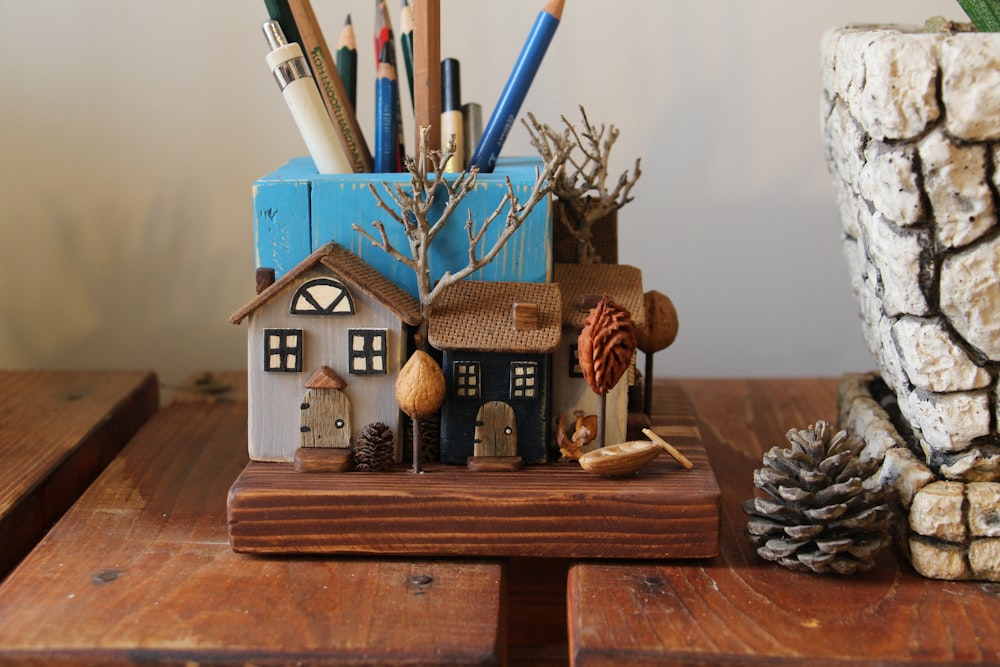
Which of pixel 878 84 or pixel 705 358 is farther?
pixel 705 358

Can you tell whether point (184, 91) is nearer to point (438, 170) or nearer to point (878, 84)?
point (438, 170)

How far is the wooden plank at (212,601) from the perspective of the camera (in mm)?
594

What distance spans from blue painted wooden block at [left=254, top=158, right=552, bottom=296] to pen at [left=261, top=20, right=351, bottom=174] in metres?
0.03

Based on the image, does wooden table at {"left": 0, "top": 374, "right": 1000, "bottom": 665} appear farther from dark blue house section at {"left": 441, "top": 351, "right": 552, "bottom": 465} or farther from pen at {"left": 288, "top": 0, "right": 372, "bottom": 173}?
pen at {"left": 288, "top": 0, "right": 372, "bottom": 173}

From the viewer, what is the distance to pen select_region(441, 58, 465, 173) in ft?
2.62

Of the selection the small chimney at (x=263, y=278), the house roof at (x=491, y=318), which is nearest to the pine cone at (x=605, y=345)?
the house roof at (x=491, y=318)

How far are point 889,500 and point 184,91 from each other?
0.81 meters

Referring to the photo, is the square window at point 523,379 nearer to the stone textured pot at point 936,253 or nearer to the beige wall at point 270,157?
the stone textured pot at point 936,253

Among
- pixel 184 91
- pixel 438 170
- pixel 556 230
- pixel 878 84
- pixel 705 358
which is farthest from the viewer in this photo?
pixel 705 358

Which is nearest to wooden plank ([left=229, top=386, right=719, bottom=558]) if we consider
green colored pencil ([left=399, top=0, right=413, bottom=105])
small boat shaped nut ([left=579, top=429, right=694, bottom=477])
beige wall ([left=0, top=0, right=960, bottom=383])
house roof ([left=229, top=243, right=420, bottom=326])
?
small boat shaped nut ([left=579, top=429, right=694, bottom=477])

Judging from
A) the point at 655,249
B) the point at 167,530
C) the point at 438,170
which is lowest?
the point at 167,530

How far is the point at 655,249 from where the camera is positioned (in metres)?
1.17

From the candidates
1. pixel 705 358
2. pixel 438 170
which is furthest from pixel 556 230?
pixel 705 358

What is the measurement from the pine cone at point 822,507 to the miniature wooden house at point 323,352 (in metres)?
0.27
